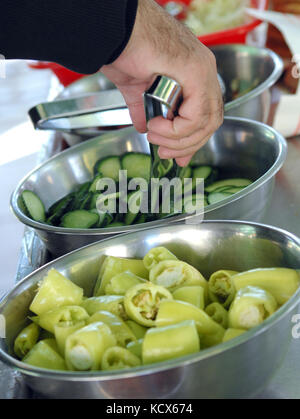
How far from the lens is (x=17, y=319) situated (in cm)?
71

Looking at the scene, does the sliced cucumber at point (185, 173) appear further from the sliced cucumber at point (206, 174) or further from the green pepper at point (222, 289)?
the green pepper at point (222, 289)

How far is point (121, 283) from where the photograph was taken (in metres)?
0.71

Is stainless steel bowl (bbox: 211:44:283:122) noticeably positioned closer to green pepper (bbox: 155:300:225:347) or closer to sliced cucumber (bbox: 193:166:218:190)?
sliced cucumber (bbox: 193:166:218:190)

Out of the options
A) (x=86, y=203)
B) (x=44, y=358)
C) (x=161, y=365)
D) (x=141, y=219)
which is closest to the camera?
(x=161, y=365)

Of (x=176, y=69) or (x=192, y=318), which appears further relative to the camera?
(x=176, y=69)

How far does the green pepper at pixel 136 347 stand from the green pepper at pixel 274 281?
0.14 metres

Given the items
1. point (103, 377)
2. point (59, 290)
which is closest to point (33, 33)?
point (59, 290)

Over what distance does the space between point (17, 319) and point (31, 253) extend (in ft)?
0.97

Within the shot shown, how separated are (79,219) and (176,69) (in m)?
0.33

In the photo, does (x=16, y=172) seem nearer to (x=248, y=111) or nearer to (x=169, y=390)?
(x=248, y=111)

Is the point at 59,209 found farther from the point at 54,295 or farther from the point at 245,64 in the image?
the point at 245,64

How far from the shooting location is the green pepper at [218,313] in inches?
25.2

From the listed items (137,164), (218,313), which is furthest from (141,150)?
(218,313)

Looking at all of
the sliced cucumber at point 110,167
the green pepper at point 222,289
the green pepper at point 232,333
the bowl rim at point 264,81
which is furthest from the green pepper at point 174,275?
the bowl rim at point 264,81
